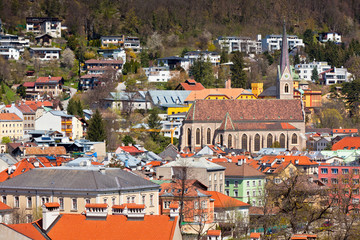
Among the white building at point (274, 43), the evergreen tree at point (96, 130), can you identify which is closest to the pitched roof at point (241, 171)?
the evergreen tree at point (96, 130)

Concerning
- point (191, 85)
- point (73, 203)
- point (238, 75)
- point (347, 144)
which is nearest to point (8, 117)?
point (191, 85)

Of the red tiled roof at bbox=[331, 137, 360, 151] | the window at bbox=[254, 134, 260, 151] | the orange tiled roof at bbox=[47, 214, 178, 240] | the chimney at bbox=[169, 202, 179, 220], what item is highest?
the chimney at bbox=[169, 202, 179, 220]

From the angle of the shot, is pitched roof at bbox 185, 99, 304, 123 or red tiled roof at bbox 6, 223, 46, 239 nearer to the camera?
red tiled roof at bbox 6, 223, 46, 239

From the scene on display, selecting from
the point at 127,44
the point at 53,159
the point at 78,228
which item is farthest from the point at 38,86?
the point at 78,228

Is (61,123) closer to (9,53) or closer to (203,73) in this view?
(9,53)

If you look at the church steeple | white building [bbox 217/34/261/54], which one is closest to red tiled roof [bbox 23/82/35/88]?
the church steeple

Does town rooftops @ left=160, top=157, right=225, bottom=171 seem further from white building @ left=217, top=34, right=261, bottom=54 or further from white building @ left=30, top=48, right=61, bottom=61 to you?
white building @ left=217, top=34, right=261, bottom=54

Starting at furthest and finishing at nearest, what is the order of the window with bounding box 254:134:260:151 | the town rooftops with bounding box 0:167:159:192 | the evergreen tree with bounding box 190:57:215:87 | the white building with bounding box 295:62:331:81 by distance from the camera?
the white building with bounding box 295:62:331:81 → the evergreen tree with bounding box 190:57:215:87 → the window with bounding box 254:134:260:151 → the town rooftops with bounding box 0:167:159:192
